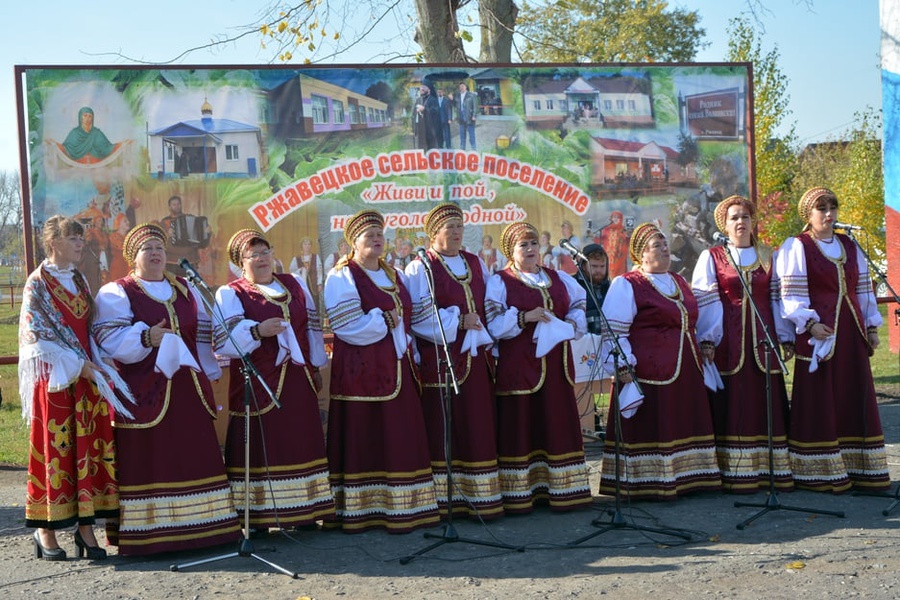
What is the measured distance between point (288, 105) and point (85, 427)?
4170 mm

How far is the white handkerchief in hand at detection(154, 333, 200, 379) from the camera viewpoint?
619 cm

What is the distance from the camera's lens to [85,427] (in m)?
6.19

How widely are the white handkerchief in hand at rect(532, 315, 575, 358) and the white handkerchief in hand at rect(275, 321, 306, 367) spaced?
5.23 feet

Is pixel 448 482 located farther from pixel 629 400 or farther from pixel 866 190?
pixel 866 190

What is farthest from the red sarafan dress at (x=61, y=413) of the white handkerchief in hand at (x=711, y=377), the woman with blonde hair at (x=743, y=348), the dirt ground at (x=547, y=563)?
the woman with blonde hair at (x=743, y=348)

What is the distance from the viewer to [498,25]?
48.0 ft

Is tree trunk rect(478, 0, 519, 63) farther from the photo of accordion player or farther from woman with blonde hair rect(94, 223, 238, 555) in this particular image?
woman with blonde hair rect(94, 223, 238, 555)

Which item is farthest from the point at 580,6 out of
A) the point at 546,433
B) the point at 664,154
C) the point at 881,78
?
the point at 546,433

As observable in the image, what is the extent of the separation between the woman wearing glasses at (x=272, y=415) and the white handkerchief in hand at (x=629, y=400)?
206cm

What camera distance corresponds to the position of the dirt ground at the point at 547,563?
5.54m

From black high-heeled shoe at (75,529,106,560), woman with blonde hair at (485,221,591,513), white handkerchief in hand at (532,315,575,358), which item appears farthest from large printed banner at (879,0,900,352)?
black high-heeled shoe at (75,529,106,560)

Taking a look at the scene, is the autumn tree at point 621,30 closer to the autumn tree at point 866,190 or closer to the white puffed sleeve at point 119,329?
the autumn tree at point 866,190

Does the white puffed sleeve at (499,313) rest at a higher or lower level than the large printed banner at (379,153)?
lower

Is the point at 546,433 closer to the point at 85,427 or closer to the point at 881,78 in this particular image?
the point at 85,427
